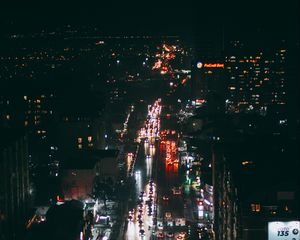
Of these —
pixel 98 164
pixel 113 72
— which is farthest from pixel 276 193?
pixel 113 72

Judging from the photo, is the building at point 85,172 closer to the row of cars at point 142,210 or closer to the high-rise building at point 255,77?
the row of cars at point 142,210

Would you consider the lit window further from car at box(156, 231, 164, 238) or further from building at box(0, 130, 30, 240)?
building at box(0, 130, 30, 240)

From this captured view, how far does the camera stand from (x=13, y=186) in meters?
16.6

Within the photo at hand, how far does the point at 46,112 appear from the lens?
28594 mm

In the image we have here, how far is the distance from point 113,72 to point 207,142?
50.8 ft

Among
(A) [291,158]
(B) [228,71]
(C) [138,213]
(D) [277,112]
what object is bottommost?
(C) [138,213]

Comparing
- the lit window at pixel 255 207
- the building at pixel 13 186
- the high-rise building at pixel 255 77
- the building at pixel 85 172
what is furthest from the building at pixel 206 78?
the lit window at pixel 255 207

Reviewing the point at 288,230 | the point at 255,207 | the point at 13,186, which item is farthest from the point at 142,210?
the point at 288,230

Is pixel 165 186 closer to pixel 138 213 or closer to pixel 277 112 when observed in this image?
pixel 138 213

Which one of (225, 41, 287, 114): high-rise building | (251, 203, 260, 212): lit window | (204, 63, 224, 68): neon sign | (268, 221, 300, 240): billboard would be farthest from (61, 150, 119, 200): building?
(204, 63, 224, 68): neon sign

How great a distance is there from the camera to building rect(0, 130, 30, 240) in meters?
15.5

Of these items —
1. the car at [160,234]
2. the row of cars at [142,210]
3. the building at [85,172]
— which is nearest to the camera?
the car at [160,234]

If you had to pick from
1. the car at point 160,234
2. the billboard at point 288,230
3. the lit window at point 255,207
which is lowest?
the car at point 160,234

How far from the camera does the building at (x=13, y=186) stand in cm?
→ 1549
